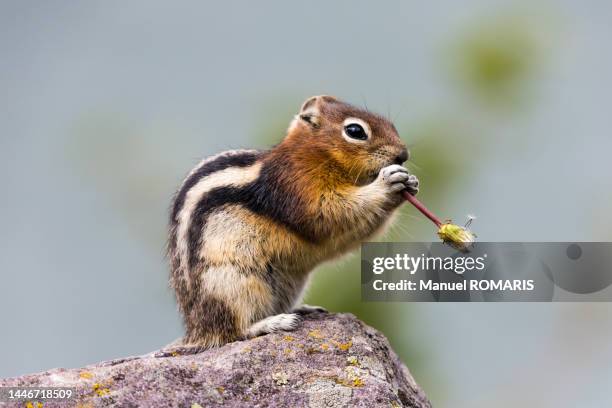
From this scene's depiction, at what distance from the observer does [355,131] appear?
5.73 metres

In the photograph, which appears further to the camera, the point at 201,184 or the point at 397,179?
the point at 201,184

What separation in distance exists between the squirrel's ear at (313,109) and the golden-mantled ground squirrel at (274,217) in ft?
0.23

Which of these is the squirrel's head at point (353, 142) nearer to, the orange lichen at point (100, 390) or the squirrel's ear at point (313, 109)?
the squirrel's ear at point (313, 109)

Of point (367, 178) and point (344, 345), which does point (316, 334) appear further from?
point (367, 178)

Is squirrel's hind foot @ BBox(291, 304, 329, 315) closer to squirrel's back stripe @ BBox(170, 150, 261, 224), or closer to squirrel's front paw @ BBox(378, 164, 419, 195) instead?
squirrel's front paw @ BBox(378, 164, 419, 195)

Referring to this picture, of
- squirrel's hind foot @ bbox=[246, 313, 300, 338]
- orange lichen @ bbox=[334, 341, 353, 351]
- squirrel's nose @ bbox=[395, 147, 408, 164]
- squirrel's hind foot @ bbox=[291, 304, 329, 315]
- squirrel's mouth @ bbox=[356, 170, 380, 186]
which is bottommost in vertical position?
orange lichen @ bbox=[334, 341, 353, 351]

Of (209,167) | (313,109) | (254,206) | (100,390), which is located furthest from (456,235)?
(100,390)

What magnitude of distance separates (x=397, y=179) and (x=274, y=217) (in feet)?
2.46

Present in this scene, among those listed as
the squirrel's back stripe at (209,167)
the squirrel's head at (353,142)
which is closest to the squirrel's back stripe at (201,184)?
the squirrel's back stripe at (209,167)

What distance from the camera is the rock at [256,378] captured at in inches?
162

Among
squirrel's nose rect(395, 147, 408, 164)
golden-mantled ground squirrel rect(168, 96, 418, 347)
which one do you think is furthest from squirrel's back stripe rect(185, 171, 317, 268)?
squirrel's nose rect(395, 147, 408, 164)

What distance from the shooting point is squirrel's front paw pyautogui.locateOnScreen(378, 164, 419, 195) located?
17.6 ft

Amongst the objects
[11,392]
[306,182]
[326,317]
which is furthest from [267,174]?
[11,392]

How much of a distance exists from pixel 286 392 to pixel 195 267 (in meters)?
1.35
